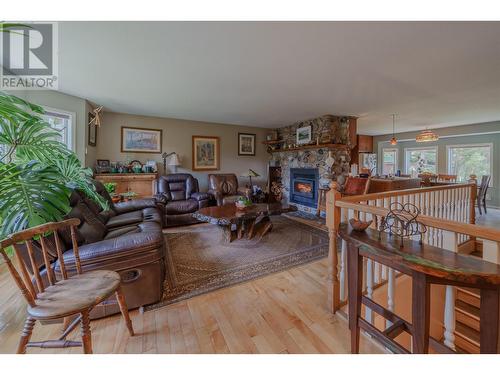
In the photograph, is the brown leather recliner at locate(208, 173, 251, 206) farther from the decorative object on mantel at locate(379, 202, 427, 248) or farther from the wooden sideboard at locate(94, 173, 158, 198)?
the decorative object on mantel at locate(379, 202, 427, 248)

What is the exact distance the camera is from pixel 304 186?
5.70m

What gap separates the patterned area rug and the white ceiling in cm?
234

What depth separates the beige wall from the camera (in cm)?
465

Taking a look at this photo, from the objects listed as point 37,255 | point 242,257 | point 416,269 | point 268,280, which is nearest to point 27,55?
point 37,255

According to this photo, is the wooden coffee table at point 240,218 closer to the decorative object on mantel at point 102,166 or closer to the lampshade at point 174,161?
the lampshade at point 174,161

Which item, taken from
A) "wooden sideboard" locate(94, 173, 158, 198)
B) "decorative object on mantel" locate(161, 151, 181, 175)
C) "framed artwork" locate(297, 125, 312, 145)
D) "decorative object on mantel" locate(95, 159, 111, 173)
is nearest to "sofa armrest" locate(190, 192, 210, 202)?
"wooden sideboard" locate(94, 173, 158, 198)

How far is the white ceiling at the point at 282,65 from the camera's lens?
1.83 m

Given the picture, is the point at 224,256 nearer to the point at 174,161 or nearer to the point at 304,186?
the point at 174,161

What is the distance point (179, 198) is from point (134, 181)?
967 millimetres

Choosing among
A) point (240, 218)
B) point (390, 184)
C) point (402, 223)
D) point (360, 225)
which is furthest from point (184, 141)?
point (402, 223)

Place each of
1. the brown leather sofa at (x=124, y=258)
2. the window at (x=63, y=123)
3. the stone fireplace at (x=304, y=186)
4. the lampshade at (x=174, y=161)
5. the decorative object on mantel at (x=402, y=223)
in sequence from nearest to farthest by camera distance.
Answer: the decorative object on mantel at (x=402, y=223), the brown leather sofa at (x=124, y=258), the window at (x=63, y=123), the lampshade at (x=174, y=161), the stone fireplace at (x=304, y=186)

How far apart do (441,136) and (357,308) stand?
26.2 ft

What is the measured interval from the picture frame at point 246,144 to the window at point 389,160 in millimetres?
5525

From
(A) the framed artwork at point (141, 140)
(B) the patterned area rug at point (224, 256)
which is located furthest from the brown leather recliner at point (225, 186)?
(A) the framed artwork at point (141, 140)
